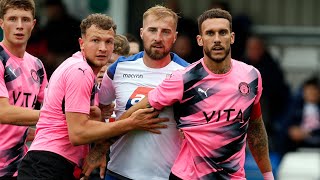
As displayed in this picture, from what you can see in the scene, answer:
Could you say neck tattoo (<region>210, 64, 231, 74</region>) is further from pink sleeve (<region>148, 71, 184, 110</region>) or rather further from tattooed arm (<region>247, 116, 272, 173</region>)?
tattooed arm (<region>247, 116, 272, 173</region>)

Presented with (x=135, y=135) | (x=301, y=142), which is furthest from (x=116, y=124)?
(x=301, y=142)

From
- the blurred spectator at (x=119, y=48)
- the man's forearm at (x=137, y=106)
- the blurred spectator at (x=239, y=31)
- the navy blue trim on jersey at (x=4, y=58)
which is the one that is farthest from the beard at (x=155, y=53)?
the blurred spectator at (x=239, y=31)

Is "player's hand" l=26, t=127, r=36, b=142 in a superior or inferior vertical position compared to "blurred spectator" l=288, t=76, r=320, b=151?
superior

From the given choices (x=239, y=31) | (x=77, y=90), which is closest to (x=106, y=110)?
(x=77, y=90)

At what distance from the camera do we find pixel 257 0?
18016mm

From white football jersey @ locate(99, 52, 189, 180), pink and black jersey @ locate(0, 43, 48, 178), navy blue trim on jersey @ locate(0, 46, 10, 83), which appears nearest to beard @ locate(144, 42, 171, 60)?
white football jersey @ locate(99, 52, 189, 180)

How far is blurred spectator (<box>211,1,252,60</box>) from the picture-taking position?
16484mm

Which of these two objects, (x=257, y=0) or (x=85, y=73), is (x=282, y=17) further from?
(x=85, y=73)

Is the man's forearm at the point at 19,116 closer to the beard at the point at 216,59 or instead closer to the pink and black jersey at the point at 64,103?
the pink and black jersey at the point at 64,103

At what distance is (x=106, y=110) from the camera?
33.9ft

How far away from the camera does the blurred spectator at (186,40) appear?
16016mm

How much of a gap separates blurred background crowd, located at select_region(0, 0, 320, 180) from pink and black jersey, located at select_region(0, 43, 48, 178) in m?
4.66

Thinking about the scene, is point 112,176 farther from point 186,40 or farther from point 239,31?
point 239,31

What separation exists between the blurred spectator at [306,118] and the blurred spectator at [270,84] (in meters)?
0.21
